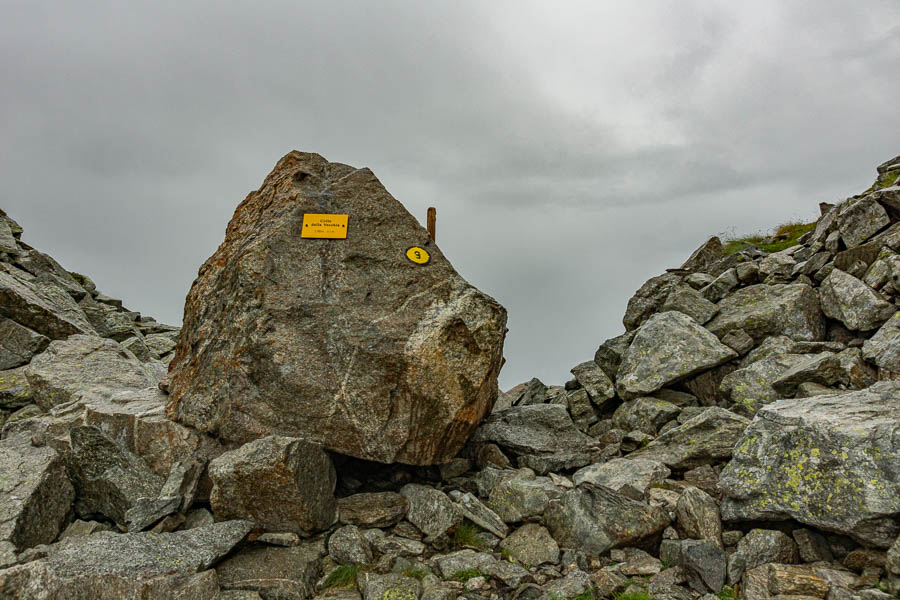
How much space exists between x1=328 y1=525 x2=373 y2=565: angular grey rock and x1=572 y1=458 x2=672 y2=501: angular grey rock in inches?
163

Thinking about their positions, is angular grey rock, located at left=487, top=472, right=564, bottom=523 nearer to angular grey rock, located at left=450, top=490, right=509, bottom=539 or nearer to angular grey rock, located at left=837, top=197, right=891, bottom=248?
angular grey rock, located at left=450, top=490, right=509, bottom=539

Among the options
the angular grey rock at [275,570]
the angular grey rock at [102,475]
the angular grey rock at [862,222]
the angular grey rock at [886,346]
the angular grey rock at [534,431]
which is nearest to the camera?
the angular grey rock at [275,570]

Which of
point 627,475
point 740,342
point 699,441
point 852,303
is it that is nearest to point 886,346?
point 852,303

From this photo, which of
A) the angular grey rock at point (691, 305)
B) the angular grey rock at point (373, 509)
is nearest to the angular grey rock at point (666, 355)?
the angular grey rock at point (691, 305)

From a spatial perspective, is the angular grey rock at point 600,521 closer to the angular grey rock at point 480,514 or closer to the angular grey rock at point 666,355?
the angular grey rock at point 480,514

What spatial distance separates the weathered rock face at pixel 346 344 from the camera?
10156mm

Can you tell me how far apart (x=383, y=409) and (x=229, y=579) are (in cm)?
361

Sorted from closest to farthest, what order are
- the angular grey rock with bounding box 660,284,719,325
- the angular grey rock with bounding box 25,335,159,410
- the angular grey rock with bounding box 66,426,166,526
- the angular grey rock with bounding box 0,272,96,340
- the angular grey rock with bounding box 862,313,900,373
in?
the angular grey rock with bounding box 66,426,166,526 → the angular grey rock with bounding box 862,313,900,373 → the angular grey rock with bounding box 25,335,159,410 → the angular grey rock with bounding box 660,284,719,325 → the angular grey rock with bounding box 0,272,96,340

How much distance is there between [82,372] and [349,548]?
1121cm

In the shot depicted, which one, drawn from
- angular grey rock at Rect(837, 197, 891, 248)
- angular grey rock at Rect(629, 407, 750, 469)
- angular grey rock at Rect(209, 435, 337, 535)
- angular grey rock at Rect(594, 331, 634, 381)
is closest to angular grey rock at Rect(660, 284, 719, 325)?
angular grey rock at Rect(594, 331, 634, 381)

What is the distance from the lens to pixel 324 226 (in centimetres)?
1170

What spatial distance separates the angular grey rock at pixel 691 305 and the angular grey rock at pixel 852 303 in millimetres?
2753

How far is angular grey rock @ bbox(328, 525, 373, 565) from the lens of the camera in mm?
8812

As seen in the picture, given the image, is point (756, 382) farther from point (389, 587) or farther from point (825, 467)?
point (389, 587)
